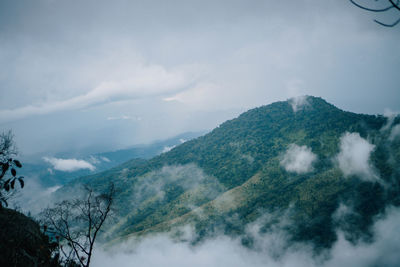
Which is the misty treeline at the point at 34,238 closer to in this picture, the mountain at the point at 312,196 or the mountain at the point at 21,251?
the mountain at the point at 21,251

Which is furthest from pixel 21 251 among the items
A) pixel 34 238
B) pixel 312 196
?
pixel 312 196

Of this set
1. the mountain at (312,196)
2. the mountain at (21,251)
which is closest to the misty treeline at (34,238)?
the mountain at (21,251)

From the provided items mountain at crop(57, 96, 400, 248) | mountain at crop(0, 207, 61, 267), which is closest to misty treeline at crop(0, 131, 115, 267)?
mountain at crop(0, 207, 61, 267)

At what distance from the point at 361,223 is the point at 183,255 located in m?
152

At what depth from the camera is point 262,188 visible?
182 metres

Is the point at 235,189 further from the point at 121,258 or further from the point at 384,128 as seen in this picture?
the point at 384,128

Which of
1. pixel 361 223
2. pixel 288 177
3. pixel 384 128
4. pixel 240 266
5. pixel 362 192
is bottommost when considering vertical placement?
pixel 240 266

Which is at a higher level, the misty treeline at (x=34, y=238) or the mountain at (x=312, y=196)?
the mountain at (x=312, y=196)

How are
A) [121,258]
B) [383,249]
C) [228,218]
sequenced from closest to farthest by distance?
[121,258]
[228,218]
[383,249]

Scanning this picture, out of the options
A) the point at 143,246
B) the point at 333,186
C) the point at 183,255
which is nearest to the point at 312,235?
the point at 333,186

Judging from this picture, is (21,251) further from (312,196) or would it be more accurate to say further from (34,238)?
(312,196)

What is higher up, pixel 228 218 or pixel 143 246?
pixel 228 218

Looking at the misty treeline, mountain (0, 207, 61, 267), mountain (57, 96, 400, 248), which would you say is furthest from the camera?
mountain (57, 96, 400, 248)

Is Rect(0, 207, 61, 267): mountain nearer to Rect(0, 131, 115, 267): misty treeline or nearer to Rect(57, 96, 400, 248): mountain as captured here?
Rect(0, 131, 115, 267): misty treeline
